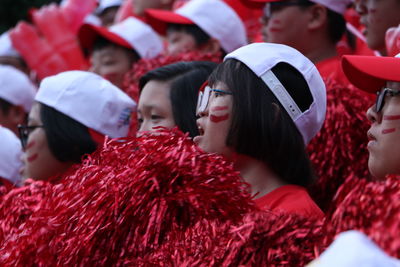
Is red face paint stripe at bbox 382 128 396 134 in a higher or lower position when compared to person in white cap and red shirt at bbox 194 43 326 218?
higher

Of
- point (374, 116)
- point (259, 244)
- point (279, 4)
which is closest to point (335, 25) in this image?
point (279, 4)

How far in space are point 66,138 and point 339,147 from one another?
132 cm

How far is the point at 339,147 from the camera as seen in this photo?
9.12ft

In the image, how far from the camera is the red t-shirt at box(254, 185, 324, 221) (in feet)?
7.07

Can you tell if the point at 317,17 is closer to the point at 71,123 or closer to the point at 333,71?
the point at 333,71

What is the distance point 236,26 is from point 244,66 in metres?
1.95

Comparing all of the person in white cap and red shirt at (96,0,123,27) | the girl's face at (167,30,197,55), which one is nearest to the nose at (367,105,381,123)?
the girl's face at (167,30,197,55)

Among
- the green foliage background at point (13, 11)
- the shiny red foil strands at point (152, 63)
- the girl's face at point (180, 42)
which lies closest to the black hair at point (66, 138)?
the shiny red foil strands at point (152, 63)

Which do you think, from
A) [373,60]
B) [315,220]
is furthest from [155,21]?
[315,220]

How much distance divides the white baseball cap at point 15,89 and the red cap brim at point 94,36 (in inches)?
20.1

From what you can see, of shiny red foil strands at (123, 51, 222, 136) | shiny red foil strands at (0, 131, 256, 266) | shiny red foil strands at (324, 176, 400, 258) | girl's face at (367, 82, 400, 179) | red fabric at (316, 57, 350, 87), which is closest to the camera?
shiny red foil strands at (324, 176, 400, 258)

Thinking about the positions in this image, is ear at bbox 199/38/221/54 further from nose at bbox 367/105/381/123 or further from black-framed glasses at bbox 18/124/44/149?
nose at bbox 367/105/381/123

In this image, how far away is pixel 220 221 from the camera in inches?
70.0

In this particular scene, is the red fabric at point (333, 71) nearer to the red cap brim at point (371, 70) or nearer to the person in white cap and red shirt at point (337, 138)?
the person in white cap and red shirt at point (337, 138)
